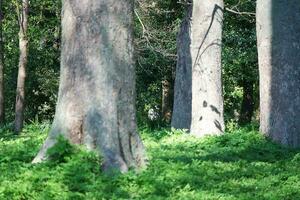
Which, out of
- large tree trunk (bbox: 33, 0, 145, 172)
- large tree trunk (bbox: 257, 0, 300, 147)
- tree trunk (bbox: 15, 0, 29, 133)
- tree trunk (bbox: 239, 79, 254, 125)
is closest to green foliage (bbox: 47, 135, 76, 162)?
large tree trunk (bbox: 33, 0, 145, 172)

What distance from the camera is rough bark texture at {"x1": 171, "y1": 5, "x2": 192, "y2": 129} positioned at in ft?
60.6

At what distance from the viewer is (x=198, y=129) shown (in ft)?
45.2

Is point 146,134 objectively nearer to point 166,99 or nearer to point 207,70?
point 207,70

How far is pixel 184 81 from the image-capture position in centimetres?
1861

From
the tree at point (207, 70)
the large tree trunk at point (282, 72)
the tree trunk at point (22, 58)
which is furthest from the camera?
the tree trunk at point (22, 58)

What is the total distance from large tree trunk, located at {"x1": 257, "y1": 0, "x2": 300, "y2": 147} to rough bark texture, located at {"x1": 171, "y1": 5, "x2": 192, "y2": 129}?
19.5ft

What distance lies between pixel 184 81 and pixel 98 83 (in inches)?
437

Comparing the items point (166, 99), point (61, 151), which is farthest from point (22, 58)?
point (61, 151)

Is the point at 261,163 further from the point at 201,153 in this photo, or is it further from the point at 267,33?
the point at 267,33

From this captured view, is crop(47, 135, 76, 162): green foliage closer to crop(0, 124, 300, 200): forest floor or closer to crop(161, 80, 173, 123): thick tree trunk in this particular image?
crop(0, 124, 300, 200): forest floor

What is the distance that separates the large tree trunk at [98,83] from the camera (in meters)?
7.61

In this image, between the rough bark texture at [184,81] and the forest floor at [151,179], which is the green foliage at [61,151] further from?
the rough bark texture at [184,81]

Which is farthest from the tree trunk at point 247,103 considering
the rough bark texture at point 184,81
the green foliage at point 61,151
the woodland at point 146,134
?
the green foliage at point 61,151

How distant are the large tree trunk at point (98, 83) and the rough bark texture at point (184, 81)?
1056 cm
